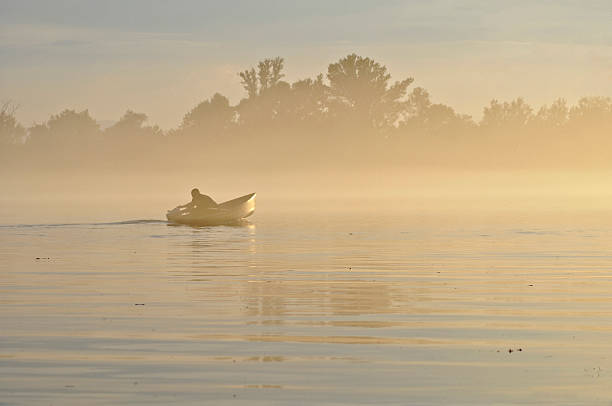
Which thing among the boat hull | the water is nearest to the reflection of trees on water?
the water

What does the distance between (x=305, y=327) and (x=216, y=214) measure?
36139mm

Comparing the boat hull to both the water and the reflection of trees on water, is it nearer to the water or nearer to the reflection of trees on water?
the reflection of trees on water

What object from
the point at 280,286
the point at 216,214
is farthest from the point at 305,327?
the point at 216,214

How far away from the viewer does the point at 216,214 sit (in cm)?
5447

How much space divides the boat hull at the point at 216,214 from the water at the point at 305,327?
1526 cm

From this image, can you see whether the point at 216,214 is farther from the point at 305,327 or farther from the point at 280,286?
the point at 305,327

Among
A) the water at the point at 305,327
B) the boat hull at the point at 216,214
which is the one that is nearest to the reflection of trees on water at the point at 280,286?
the water at the point at 305,327

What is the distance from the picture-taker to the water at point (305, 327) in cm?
1362

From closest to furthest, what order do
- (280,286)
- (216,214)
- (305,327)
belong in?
(305,327) → (280,286) → (216,214)

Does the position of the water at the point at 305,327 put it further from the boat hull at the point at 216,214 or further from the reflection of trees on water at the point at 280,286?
the boat hull at the point at 216,214

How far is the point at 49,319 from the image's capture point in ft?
64.0

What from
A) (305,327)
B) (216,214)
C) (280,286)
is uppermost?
(216,214)

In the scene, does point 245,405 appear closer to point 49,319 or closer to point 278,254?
point 49,319

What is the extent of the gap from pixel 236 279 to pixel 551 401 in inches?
602
